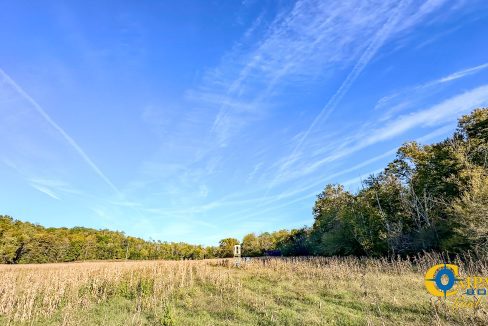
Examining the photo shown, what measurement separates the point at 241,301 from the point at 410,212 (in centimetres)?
1745

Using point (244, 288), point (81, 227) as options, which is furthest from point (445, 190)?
point (81, 227)

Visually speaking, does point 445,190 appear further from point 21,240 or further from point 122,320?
point 21,240

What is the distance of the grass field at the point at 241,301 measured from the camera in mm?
7461

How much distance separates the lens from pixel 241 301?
32.0ft

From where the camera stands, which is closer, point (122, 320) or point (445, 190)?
point (122, 320)

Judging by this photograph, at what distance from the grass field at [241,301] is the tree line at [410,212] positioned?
15.9ft

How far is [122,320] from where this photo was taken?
816 cm

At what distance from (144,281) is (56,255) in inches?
1611

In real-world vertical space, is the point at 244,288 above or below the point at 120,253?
below

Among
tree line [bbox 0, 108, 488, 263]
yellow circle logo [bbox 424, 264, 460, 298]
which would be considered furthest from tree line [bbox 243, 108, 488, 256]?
yellow circle logo [bbox 424, 264, 460, 298]

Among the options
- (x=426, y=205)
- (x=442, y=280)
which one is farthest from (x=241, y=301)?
(x=426, y=205)

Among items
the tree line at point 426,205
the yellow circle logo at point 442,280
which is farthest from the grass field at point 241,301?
the tree line at point 426,205

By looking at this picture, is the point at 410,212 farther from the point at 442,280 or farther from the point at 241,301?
the point at 241,301

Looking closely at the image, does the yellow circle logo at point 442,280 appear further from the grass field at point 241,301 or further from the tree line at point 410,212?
the tree line at point 410,212
